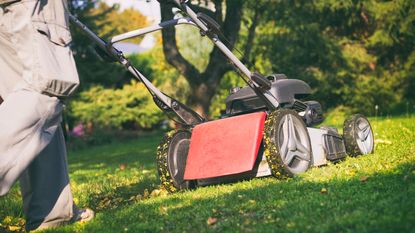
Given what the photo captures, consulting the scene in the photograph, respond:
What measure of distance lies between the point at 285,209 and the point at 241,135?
1232 millimetres

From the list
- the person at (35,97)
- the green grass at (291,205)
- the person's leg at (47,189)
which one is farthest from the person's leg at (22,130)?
the green grass at (291,205)

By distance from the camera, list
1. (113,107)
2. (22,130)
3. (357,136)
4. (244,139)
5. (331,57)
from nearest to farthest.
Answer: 1. (22,130)
2. (244,139)
3. (357,136)
4. (331,57)
5. (113,107)

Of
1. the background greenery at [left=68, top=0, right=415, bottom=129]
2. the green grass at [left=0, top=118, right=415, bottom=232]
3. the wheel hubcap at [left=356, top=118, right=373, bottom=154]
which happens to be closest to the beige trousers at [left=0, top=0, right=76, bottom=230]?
the green grass at [left=0, top=118, right=415, bottom=232]

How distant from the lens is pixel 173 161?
5.05 metres

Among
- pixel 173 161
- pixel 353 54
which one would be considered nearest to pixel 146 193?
pixel 173 161

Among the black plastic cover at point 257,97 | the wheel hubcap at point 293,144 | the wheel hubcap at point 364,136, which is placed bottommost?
the wheel hubcap at point 364,136

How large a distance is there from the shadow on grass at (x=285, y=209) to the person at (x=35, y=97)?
0.29 m

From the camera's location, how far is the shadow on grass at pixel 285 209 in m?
3.04

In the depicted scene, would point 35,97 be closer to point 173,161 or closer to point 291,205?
point 291,205

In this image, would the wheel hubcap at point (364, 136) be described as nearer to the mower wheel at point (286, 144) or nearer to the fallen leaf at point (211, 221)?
the mower wheel at point (286, 144)

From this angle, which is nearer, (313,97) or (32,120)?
Answer: (32,120)

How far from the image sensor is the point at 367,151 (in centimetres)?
593

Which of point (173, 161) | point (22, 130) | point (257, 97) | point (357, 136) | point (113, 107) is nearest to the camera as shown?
point (22, 130)

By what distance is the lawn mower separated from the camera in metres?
4.61
